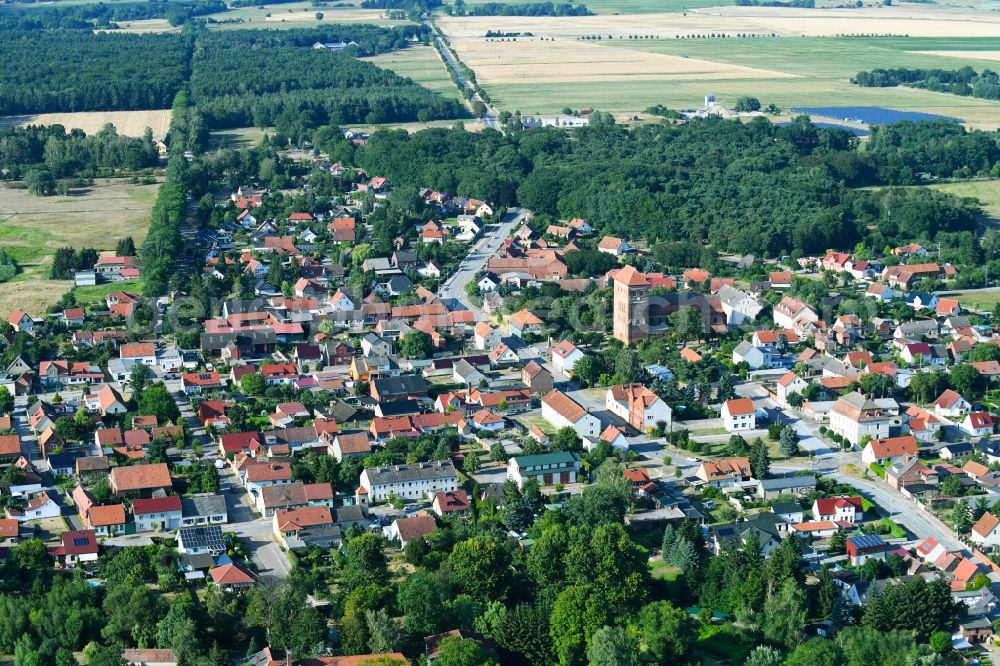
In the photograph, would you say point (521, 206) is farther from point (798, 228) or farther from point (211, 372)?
point (211, 372)

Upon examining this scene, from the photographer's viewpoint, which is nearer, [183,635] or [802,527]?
[183,635]

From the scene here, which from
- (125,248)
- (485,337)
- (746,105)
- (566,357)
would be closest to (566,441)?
(566,357)

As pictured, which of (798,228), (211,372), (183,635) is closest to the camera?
(183,635)

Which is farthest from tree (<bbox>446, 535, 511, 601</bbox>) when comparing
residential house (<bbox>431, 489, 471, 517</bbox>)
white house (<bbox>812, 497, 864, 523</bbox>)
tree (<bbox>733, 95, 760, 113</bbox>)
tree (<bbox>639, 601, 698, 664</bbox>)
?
tree (<bbox>733, 95, 760, 113</bbox>)

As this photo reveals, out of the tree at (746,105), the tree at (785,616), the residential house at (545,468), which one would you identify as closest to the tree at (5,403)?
the residential house at (545,468)

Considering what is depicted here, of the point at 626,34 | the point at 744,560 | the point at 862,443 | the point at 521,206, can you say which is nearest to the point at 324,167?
the point at 521,206
